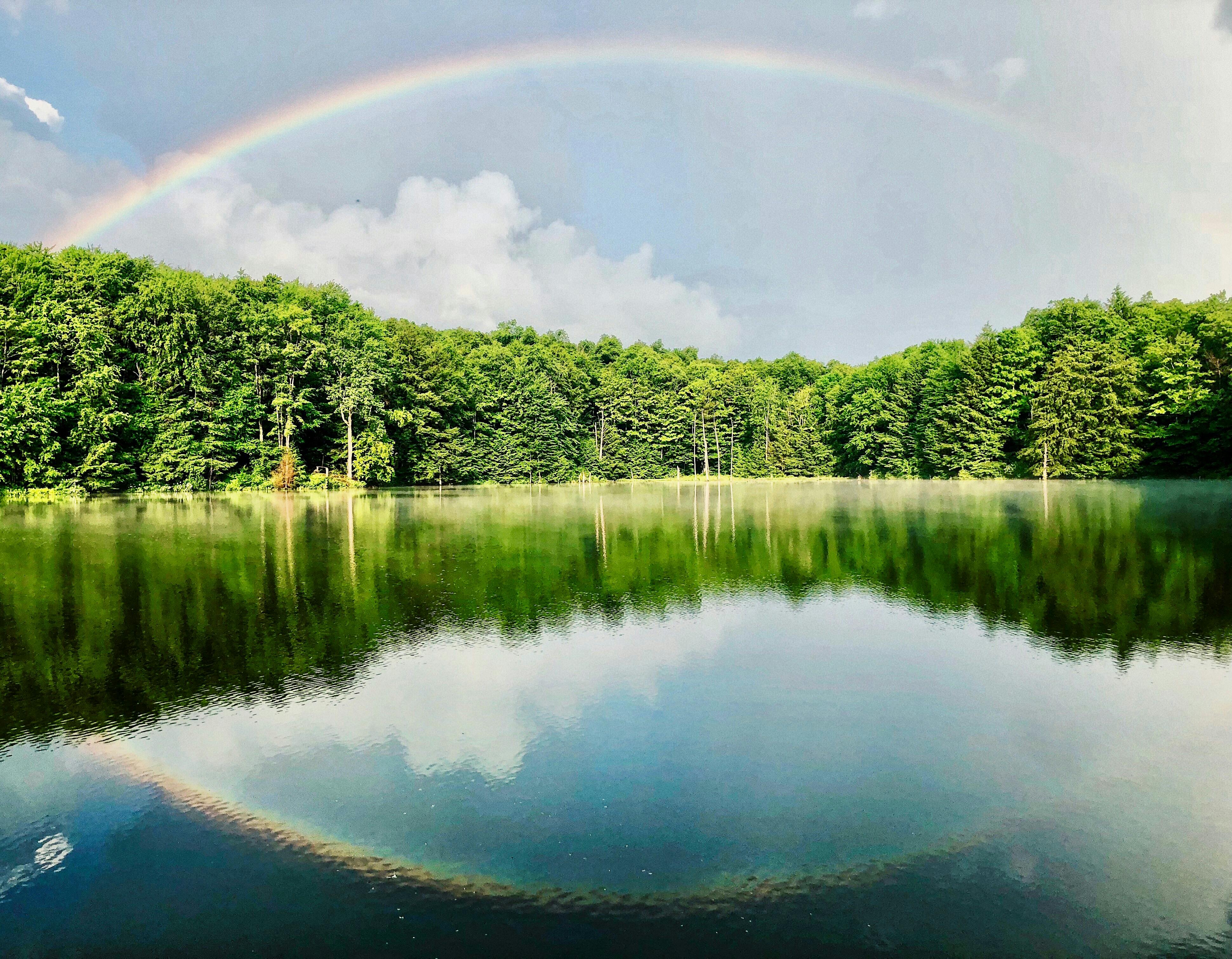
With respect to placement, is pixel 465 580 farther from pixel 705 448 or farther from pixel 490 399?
pixel 705 448

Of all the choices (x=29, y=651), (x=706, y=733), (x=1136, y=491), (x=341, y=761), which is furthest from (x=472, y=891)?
(x=1136, y=491)

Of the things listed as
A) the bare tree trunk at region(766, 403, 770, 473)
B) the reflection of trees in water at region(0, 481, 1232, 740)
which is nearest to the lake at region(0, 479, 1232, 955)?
the reflection of trees in water at region(0, 481, 1232, 740)

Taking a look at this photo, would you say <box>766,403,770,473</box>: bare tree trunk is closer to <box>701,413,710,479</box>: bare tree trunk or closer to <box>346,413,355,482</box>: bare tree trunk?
<box>701,413,710,479</box>: bare tree trunk

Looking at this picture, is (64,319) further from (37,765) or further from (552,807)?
(552,807)

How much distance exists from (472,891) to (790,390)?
84.7 meters

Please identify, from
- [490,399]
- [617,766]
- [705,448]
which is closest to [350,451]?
[490,399]

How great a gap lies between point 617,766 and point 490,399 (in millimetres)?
54768

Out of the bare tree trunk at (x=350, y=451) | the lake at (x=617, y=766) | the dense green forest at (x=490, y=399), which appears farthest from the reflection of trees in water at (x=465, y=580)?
the bare tree trunk at (x=350, y=451)

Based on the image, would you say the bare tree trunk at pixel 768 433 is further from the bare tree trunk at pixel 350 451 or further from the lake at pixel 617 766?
the lake at pixel 617 766

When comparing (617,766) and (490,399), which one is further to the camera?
(490,399)

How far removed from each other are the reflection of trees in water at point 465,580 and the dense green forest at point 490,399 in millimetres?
15869

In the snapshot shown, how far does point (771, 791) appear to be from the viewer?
4965 mm

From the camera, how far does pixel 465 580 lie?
13.0 m

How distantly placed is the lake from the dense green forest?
3274 cm
